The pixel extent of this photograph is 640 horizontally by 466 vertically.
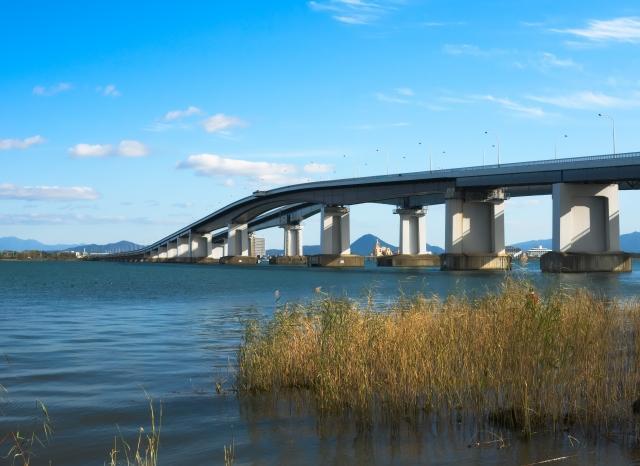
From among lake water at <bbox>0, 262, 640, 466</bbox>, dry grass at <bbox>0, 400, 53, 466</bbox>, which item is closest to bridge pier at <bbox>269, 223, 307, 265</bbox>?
lake water at <bbox>0, 262, 640, 466</bbox>

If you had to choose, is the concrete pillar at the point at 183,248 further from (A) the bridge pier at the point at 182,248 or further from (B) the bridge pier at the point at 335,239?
(B) the bridge pier at the point at 335,239

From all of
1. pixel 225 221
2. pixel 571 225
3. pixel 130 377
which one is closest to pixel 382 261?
pixel 225 221

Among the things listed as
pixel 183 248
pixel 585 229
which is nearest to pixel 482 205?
pixel 585 229

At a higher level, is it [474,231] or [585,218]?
[585,218]

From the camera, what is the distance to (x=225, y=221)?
173500mm

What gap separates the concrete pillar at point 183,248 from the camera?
193 meters

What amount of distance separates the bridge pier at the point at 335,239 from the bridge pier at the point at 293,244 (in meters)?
48.6

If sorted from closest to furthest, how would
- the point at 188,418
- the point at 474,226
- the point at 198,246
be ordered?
the point at 188,418 < the point at 474,226 < the point at 198,246

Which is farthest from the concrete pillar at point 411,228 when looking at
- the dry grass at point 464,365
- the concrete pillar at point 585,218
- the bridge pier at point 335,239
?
the dry grass at point 464,365

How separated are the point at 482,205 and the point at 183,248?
113 meters

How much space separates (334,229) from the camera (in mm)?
130500

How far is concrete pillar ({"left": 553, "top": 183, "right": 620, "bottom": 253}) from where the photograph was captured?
267ft

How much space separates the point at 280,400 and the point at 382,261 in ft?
456

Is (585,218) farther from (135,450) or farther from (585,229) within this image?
(135,450)
